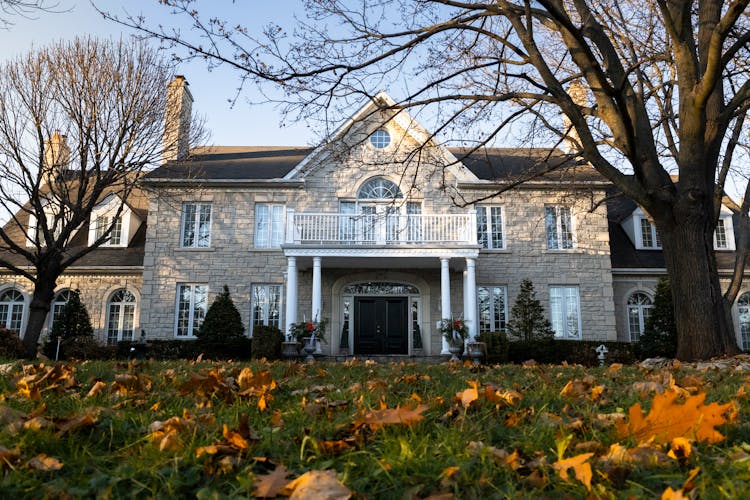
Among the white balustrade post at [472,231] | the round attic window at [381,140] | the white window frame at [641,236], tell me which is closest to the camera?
the white balustrade post at [472,231]

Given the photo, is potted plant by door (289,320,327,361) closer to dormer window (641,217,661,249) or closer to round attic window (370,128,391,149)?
round attic window (370,128,391,149)

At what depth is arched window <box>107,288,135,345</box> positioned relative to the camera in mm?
19750

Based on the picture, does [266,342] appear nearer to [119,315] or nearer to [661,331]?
[119,315]

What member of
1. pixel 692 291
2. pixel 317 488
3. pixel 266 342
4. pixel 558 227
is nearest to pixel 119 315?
pixel 266 342

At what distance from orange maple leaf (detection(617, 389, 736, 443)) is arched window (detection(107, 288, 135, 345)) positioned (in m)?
19.9

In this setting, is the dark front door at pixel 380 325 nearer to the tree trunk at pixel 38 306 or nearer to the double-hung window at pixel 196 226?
the double-hung window at pixel 196 226

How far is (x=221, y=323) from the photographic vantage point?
57.9 ft

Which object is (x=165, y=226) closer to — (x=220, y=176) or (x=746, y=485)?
(x=220, y=176)

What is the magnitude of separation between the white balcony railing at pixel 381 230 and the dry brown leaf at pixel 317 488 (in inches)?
625

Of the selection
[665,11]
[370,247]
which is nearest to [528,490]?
[665,11]

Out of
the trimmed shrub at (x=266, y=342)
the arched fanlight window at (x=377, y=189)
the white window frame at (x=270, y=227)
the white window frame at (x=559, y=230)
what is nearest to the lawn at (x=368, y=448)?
the trimmed shrub at (x=266, y=342)

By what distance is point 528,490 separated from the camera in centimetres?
185

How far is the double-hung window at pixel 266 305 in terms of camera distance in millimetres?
19138

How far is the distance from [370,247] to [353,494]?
15.7 m
